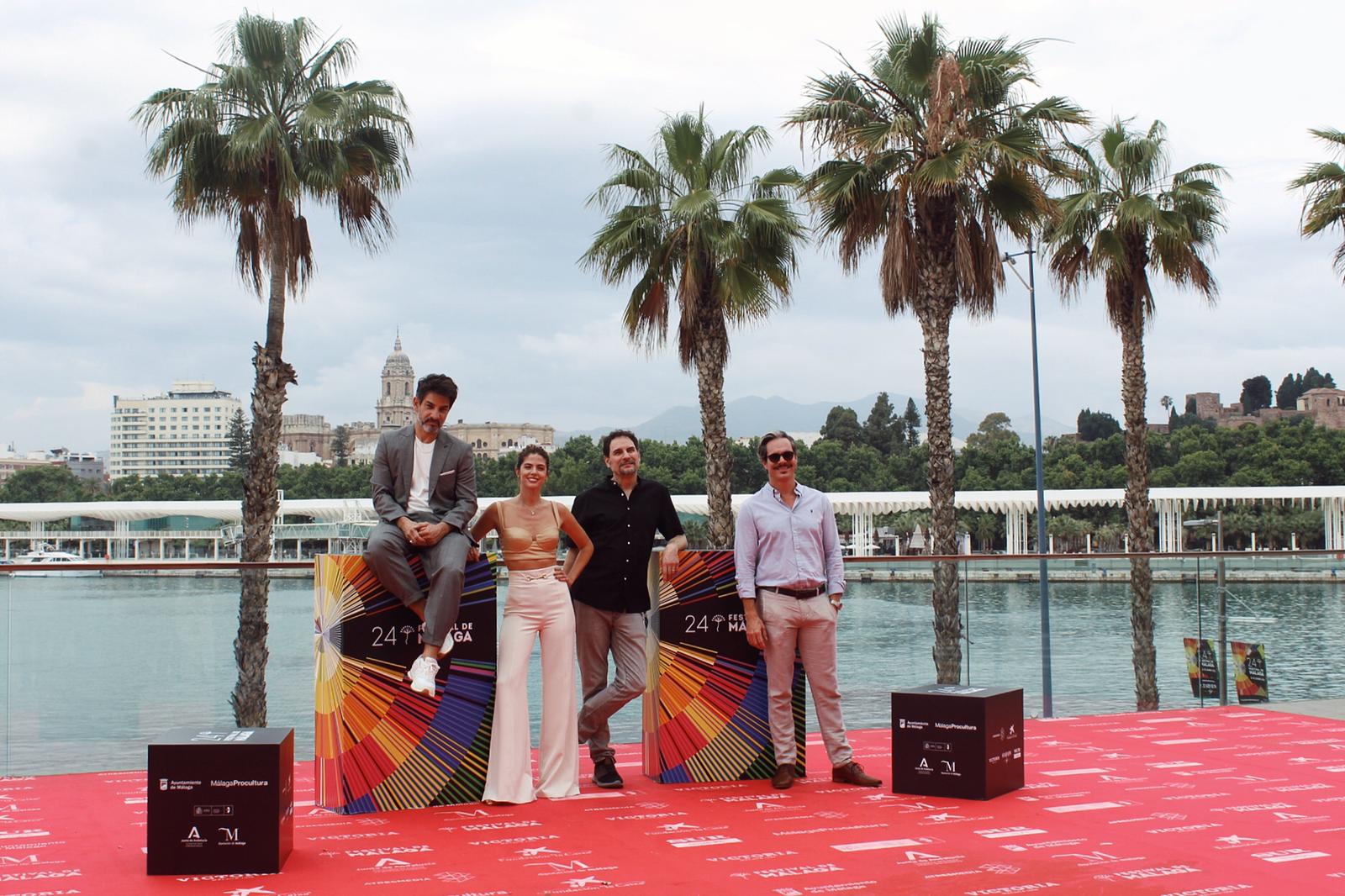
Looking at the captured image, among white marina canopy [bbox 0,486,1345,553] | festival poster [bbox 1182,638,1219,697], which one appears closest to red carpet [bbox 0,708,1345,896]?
festival poster [bbox 1182,638,1219,697]

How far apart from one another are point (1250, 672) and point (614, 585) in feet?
20.8

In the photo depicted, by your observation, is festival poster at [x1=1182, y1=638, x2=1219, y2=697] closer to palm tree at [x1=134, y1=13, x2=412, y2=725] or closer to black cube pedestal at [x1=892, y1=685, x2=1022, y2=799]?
black cube pedestal at [x1=892, y1=685, x2=1022, y2=799]

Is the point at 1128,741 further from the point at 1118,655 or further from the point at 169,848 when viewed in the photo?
the point at 169,848

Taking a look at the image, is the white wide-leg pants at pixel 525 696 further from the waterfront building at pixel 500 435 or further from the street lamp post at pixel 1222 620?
the waterfront building at pixel 500 435

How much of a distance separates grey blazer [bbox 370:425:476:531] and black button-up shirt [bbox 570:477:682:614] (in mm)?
643

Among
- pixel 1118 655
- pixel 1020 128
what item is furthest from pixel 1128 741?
pixel 1020 128

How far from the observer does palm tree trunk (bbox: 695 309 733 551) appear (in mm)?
18203

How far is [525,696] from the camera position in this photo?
573 centimetres

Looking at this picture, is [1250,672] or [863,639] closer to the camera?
[863,639]

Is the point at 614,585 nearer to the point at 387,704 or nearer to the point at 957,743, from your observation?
the point at 387,704

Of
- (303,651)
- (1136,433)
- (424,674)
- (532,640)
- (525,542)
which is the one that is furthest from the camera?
(1136,433)

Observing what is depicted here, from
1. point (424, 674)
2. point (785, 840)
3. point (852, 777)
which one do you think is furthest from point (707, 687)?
point (424, 674)

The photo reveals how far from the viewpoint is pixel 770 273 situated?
18.0m

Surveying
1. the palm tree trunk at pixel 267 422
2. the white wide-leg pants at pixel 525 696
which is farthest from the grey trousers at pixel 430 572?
the palm tree trunk at pixel 267 422
